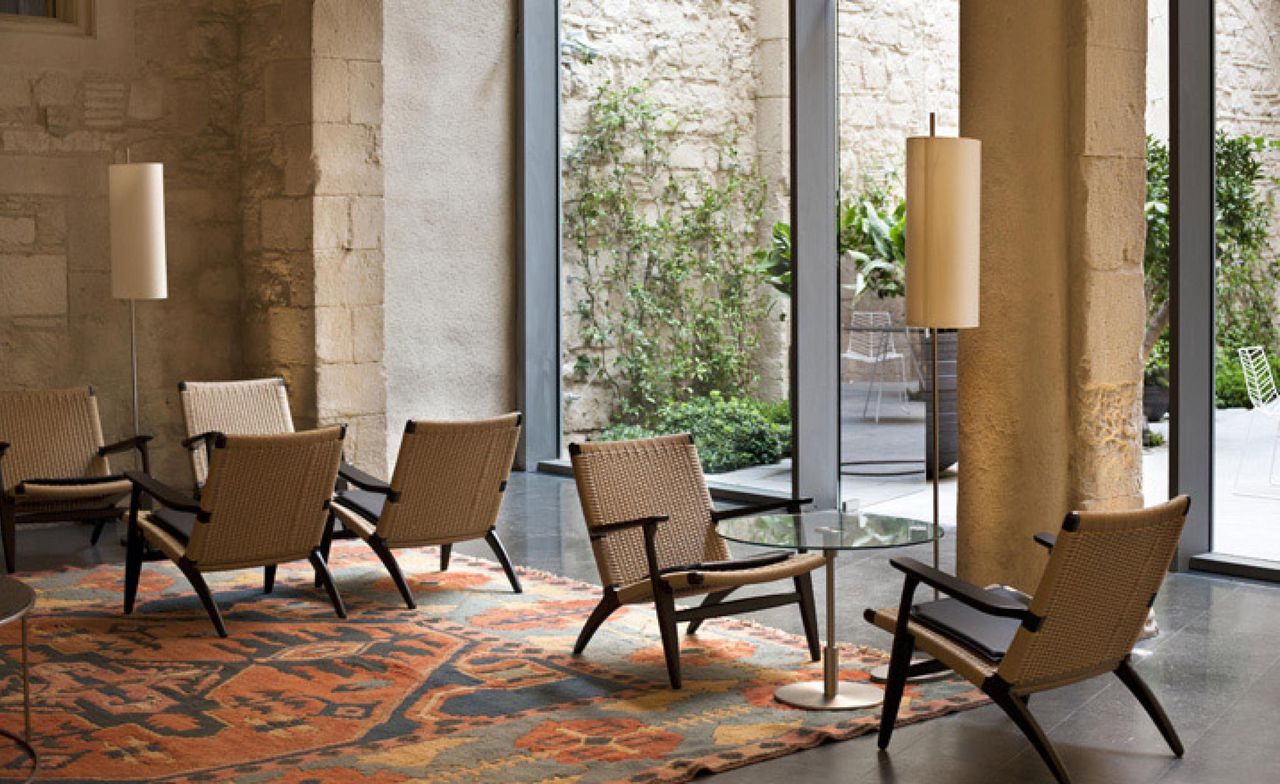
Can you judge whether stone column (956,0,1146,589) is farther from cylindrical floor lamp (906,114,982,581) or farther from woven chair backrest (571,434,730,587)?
woven chair backrest (571,434,730,587)

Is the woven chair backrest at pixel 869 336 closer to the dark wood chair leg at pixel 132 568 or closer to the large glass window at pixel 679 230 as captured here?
the large glass window at pixel 679 230

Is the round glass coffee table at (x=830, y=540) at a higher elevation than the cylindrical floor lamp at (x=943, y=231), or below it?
below

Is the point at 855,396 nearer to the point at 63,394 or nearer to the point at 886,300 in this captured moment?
the point at 886,300

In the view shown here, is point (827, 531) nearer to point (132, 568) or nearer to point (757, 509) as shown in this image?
point (757, 509)

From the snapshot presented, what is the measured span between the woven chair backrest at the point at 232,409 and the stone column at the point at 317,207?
1.45ft

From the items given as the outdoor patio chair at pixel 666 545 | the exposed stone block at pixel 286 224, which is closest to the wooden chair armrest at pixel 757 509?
the outdoor patio chair at pixel 666 545

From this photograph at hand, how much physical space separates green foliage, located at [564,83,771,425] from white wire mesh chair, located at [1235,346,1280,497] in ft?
9.94

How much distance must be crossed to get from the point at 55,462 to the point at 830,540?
468cm

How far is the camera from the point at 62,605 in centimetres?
671

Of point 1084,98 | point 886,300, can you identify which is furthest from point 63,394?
point 1084,98

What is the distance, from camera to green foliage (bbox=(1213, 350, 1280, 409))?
23.7 ft

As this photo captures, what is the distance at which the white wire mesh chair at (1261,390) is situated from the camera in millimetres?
7195

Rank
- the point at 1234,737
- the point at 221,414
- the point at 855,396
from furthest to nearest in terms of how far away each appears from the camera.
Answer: the point at 855,396 → the point at 221,414 → the point at 1234,737

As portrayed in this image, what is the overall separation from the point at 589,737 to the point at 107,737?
4.83 feet
